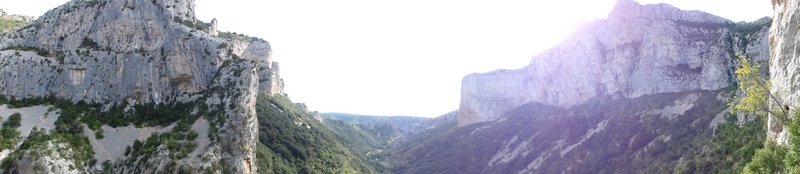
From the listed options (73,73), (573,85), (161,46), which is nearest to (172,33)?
(161,46)

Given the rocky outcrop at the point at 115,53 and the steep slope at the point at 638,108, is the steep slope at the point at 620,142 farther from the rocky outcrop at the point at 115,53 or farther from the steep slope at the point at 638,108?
the rocky outcrop at the point at 115,53

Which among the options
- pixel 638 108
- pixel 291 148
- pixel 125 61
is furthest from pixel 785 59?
pixel 638 108

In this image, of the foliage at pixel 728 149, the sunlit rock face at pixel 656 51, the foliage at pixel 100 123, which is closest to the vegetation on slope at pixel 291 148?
the foliage at pixel 100 123

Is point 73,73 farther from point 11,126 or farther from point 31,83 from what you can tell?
point 11,126

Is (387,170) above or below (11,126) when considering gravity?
below

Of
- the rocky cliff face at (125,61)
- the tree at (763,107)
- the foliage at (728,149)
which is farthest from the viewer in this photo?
the foliage at (728,149)
